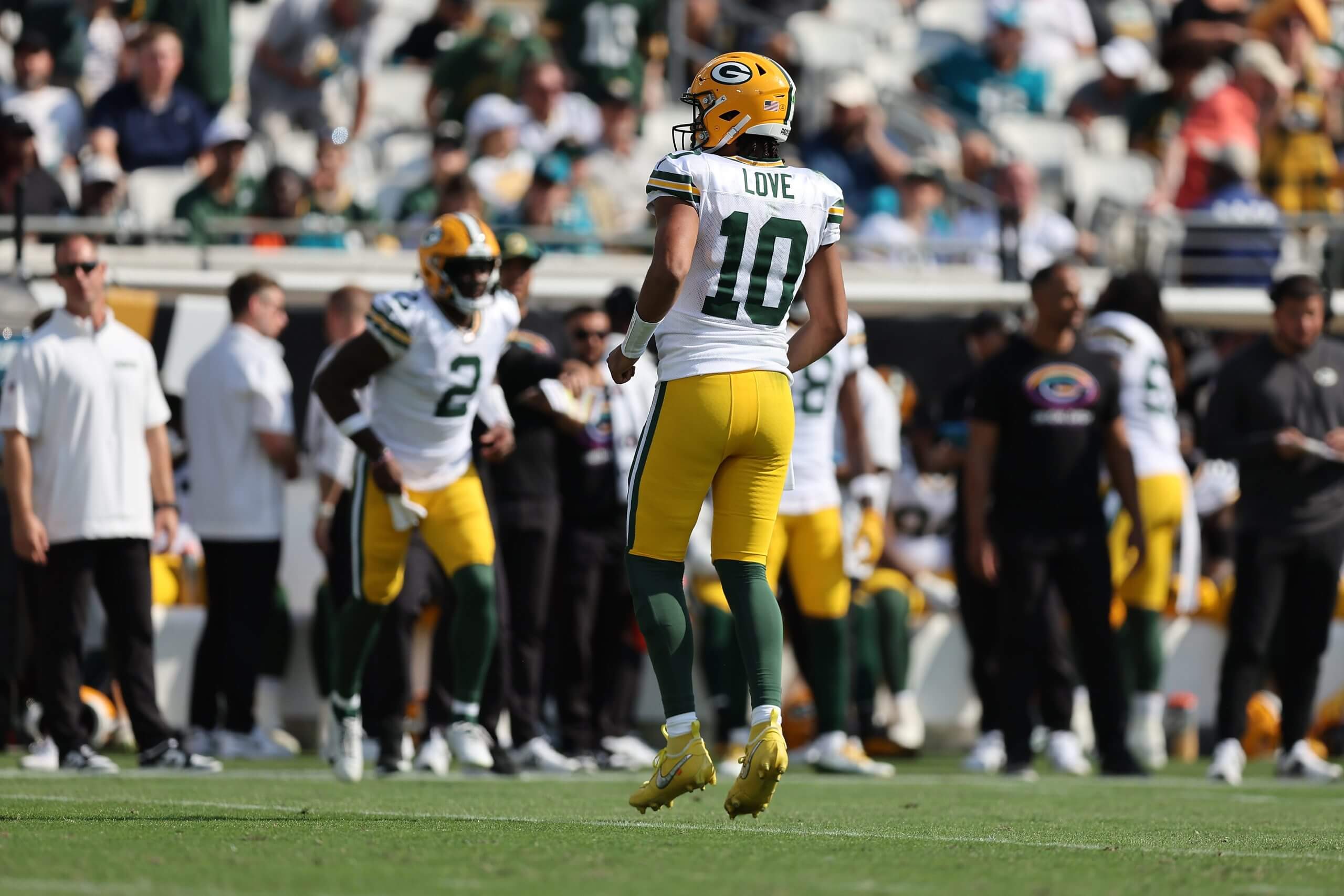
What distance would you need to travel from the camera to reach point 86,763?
8.02 metres

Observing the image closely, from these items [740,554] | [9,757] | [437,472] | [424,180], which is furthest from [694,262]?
[424,180]

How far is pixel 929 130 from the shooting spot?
1606 cm

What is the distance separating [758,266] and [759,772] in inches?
53.9

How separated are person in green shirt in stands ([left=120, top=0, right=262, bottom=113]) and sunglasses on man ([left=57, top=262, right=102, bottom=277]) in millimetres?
5379

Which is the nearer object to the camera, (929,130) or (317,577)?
(317,577)

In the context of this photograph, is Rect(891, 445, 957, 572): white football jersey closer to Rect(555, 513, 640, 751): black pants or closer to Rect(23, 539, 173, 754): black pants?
Rect(555, 513, 640, 751): black pants

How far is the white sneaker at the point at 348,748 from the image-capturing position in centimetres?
753

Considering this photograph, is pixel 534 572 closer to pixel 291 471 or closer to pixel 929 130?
pixel 291 471

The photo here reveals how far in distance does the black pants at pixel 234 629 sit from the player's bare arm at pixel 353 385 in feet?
6.89

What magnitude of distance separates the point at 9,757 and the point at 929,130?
9.19 m

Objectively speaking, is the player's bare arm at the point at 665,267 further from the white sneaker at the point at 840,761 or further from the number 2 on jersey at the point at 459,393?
the white sneaker at the point at 840,761

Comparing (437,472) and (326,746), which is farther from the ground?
(437,472)

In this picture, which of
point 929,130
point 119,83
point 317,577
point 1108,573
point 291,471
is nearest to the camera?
point 1108,573

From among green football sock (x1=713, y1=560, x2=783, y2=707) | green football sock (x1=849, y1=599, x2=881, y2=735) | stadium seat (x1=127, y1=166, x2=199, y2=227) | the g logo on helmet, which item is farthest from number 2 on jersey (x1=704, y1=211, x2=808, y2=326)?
stadium seat (x1=127, y1=166, x2=199, y2=227)
